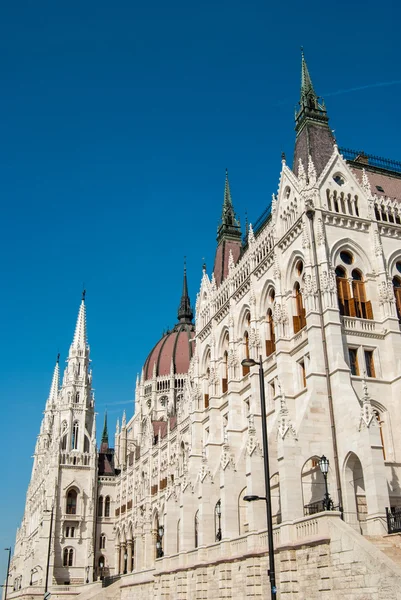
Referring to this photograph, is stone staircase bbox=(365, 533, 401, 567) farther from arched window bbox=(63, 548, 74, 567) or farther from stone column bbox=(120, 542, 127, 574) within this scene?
arched window bbox=(63, 548, 74, 567)

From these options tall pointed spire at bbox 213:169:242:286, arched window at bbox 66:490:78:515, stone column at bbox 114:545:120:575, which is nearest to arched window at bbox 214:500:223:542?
tall pointed spire at bbox 213:169:242:286

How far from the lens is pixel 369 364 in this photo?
1438 inches

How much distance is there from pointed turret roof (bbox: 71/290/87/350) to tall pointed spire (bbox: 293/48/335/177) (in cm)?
6048

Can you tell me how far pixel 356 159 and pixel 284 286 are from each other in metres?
12.2

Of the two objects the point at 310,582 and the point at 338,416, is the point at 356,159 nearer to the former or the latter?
the point at 338,416

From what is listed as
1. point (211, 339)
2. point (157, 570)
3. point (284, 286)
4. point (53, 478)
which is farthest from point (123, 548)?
point (284, 286)

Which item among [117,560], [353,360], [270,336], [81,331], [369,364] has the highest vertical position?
[81,331]

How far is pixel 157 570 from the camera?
47.3 m

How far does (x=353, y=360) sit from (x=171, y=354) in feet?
218

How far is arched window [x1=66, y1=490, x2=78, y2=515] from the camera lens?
84.8 metres

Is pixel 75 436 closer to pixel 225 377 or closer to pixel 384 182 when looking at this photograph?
pixel 225 377

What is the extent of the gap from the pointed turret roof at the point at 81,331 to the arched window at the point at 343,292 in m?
65.8

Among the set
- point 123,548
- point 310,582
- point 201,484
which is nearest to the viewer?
point 310,582

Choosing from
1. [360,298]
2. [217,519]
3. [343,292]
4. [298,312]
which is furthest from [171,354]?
[343,292]
